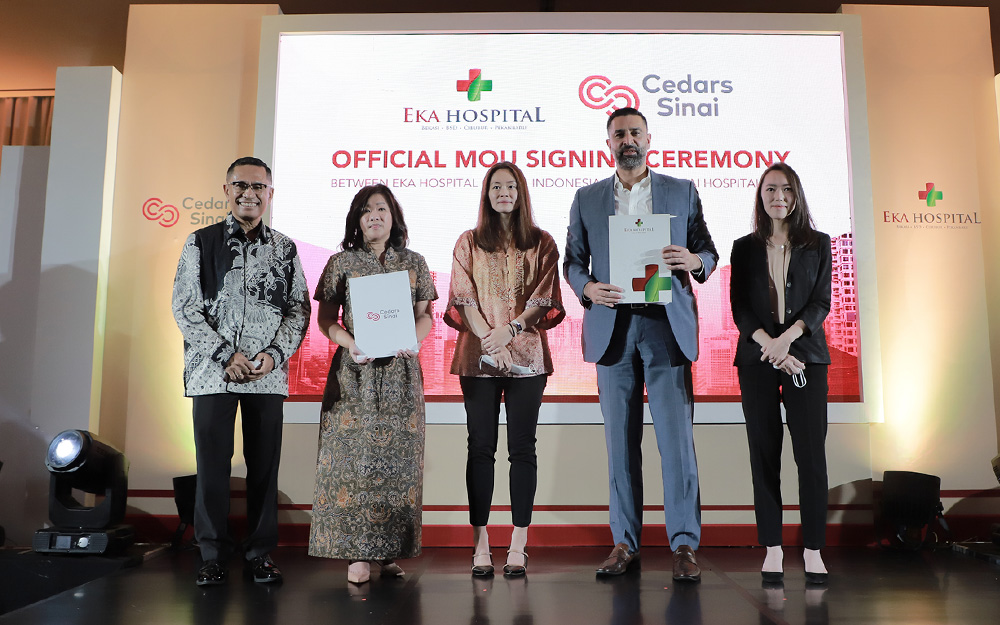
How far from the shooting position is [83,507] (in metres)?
3.49

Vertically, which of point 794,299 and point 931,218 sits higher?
point 931,218

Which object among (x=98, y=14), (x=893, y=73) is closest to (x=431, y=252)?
(x=893, y=73)

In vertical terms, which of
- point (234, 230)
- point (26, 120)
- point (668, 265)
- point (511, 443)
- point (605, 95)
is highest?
point (26, 120)

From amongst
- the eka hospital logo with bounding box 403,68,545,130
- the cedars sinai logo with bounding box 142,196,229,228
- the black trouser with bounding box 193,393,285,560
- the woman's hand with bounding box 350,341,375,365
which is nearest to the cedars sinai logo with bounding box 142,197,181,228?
the cedars sinai logo with bounding box 142,196,229,228

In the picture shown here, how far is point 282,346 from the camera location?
285 cm

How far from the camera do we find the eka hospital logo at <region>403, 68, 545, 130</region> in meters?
4.10

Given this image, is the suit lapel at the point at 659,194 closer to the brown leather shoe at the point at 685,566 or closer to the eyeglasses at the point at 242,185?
the brown leather shoe at the point at 685,566

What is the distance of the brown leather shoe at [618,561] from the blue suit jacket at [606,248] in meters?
0.75

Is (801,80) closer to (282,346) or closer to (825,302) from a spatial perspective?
(825,302)

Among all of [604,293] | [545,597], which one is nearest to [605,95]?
[604,293]

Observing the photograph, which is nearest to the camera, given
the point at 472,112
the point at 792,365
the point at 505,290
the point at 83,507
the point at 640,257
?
the point at 792,365

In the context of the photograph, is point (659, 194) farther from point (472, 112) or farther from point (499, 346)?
point (472, 112)

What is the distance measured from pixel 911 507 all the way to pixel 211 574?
3.31 m

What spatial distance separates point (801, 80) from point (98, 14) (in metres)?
4.74
